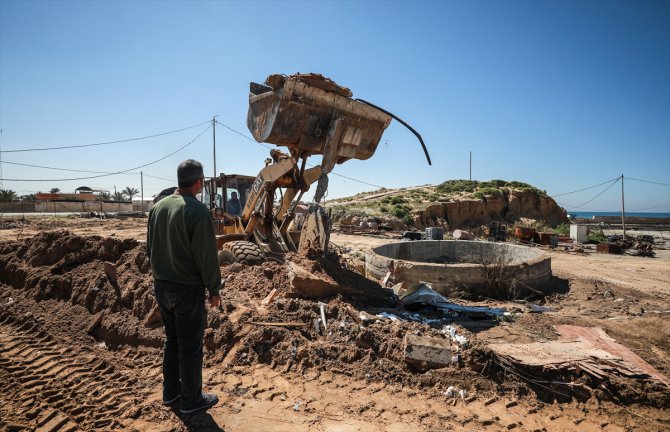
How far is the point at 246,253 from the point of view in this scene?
243 inches

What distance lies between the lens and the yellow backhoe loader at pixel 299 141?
18.4 ft

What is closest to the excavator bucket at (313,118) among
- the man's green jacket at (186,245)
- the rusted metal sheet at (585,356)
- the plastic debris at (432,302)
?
the plastic debris at (432,302)

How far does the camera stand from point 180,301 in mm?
2744

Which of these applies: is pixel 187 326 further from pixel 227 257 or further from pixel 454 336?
pixel 227 257

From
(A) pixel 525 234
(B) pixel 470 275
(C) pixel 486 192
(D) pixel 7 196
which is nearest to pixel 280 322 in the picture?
(B) pixel 470 275

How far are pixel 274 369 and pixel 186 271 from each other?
57.3 inches

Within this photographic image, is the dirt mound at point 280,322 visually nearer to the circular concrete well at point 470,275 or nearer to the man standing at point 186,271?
the man standing at point 186,271

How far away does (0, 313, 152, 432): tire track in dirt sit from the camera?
2.79 metres

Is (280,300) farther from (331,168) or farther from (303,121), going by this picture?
(303,121)

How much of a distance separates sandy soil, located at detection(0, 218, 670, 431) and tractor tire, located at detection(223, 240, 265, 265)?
1.16 feet

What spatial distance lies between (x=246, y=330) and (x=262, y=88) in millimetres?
4026

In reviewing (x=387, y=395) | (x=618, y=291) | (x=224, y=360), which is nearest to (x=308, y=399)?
(x=387, y=395)

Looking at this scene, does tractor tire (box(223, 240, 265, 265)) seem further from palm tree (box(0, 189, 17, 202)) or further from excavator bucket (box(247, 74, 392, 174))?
palm tree (box(0, 189, 17, 202))

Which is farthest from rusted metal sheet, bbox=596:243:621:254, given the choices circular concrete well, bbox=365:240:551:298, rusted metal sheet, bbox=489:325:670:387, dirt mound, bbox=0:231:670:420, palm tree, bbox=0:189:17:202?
palm tree, bbox=0:189:17:202
